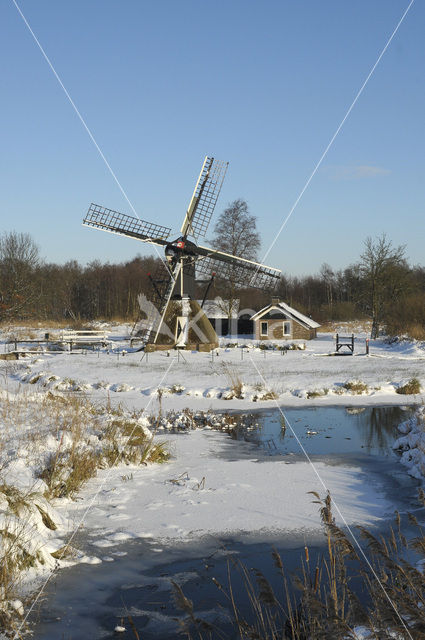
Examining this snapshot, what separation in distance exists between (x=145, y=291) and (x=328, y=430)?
177 feet

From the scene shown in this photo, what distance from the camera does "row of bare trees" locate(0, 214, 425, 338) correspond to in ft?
122

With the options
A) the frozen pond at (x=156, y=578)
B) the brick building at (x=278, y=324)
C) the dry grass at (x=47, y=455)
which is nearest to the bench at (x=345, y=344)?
the brick building at (x=278, y=324)

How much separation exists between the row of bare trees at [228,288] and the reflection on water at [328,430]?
60.1ft

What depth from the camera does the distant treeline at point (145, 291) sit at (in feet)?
121

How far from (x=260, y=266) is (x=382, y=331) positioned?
17.2m

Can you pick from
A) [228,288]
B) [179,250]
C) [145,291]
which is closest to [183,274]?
[179,250]

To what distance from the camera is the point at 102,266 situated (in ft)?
245

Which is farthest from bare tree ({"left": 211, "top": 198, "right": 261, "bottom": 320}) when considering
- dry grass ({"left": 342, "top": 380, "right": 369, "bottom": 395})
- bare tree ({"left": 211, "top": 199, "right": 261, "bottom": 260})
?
dry grass ({"left": 342, "top": 380, "right": 369, "bottom": 395})

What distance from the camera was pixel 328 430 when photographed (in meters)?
12.4

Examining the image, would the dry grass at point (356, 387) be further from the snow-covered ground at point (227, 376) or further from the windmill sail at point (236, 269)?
the windmill sail at point (236, 269)

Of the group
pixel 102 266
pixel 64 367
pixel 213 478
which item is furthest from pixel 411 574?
pixel 102 266

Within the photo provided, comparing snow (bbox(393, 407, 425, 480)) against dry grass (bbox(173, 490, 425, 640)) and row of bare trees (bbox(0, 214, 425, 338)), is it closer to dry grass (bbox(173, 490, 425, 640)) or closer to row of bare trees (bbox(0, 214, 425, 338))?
dry grass (bbox(173, 490, 425, 640))

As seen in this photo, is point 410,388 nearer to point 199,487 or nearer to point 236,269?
point 199,487

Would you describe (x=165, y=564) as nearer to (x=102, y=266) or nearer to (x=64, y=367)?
(x=64, y=367)
